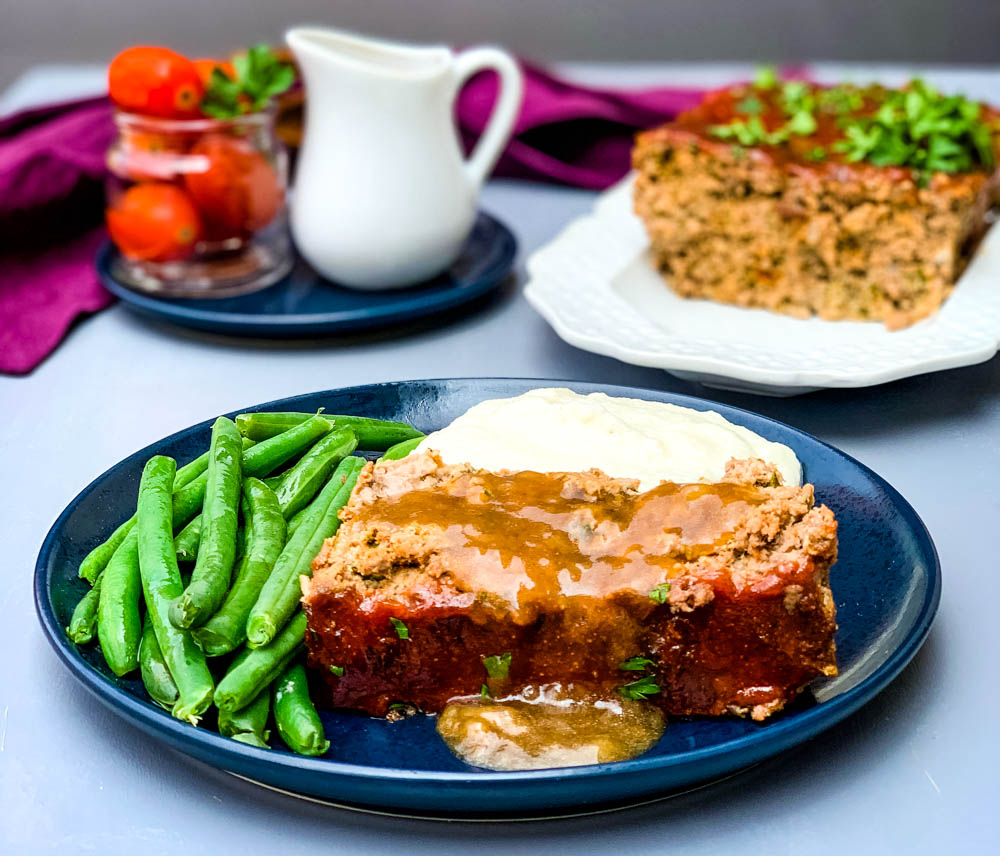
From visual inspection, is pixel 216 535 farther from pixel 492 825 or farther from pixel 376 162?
pixel 376 162

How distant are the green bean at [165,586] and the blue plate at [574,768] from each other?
0.07 meters

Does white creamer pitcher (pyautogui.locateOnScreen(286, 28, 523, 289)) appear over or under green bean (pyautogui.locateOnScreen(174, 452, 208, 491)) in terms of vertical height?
over

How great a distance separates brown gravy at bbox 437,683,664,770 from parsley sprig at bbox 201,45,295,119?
246cm

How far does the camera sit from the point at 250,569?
227 cm

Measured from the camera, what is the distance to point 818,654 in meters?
2.08

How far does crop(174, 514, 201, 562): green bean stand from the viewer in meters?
2.38

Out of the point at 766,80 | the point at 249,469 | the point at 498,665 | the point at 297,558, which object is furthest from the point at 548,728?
the point at 766,80

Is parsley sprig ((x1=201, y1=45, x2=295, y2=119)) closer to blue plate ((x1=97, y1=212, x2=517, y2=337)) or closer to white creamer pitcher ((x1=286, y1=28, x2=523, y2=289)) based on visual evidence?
white creamer pitcher ((x1=286, y1=28, x2=523, y2=289))

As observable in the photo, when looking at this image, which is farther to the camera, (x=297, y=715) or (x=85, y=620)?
(x=85, y=620)

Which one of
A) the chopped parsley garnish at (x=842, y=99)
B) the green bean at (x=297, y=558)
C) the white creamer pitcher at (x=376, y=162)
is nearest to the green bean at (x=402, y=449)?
the green bean at (x=297, y=558)

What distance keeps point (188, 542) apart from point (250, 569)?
0.20m

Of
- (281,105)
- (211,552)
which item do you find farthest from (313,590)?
(281,105)

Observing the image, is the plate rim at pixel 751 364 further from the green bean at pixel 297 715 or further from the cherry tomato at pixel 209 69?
the green bean at pixel 297 715

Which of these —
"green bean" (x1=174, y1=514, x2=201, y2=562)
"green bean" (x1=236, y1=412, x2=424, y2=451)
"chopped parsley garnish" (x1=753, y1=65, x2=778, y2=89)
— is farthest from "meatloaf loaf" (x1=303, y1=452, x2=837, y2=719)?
"chopped parsley garnish" (x1=753, y1=65, x2=778, y2=89)
